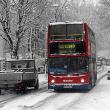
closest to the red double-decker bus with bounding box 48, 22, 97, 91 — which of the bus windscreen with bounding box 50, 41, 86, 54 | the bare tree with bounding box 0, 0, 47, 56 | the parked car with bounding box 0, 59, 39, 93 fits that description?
the bus windscreen with bounding box 50, 41, 86, 54

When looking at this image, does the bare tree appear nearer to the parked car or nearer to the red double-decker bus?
the parked car

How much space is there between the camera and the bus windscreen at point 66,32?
87.5 ft

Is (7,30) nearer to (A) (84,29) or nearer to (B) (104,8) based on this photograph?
(A) (84,29)

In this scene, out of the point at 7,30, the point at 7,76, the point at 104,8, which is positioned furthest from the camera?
the point at 104,8

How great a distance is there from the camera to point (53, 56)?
26719mm

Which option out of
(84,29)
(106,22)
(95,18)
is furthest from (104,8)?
(84,29)

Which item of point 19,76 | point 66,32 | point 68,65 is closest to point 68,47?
point 66,32

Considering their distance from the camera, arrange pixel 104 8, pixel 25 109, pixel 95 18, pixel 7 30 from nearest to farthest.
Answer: pixel 25 109 → pixel 7 30 → pixel 104 8 → pixel 95 18

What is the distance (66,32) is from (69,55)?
141cm

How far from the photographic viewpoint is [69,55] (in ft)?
87.5

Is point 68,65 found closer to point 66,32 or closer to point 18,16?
point 66,32

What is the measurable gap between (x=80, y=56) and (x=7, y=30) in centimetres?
1080

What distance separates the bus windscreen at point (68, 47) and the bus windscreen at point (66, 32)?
368 mm

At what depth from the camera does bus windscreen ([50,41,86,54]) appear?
26469 millimetres
